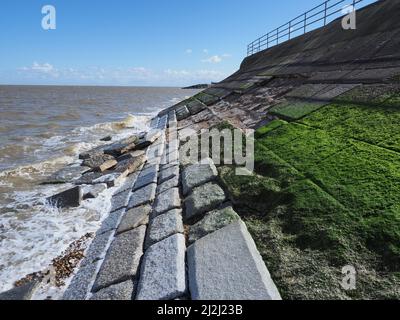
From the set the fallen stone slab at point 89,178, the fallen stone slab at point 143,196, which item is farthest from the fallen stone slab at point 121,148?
the fallen stone slab at point 143,196

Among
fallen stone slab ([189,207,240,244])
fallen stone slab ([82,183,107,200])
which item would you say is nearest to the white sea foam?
fallen stone slab ([82,183,107,200])

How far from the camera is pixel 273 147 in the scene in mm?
5637

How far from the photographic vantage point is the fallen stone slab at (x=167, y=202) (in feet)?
16.3

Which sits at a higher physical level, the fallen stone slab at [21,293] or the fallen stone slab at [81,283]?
the fallen stone slab at [81,283]

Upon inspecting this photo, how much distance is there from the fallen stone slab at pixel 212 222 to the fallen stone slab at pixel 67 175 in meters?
5.43

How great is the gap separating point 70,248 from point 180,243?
178 centimetres

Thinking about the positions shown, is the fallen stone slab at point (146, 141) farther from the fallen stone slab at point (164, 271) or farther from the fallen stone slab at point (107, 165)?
the fallen stone slab at point (164, 271)

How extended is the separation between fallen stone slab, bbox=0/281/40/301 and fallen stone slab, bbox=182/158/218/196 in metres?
2.39

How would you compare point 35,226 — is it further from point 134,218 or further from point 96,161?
point 96,161

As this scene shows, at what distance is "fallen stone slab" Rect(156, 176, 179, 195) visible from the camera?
5.82 metres

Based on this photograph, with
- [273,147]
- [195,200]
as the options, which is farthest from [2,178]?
[273,147]
